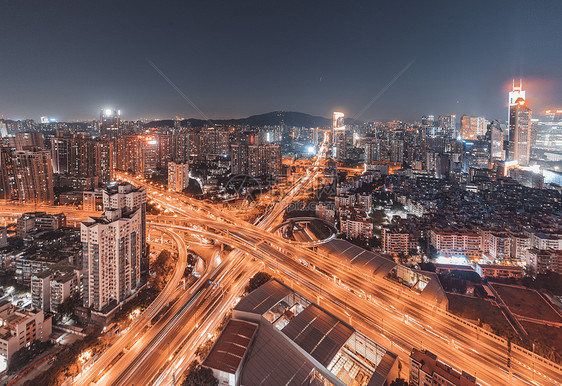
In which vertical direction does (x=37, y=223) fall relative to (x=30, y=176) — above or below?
below

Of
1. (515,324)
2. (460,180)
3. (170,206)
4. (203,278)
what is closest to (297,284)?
(203,278)

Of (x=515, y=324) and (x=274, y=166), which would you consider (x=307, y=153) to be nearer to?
(x=274, y=166)

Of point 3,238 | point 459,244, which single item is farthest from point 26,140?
point 459,244

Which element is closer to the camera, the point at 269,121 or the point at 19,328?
the point at 19,328

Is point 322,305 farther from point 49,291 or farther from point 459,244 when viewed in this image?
point 49,291

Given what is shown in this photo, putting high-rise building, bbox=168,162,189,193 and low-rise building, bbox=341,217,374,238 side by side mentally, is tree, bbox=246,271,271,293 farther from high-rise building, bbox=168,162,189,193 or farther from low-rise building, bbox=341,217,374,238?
high-rise building, bbox=168,162,189,193

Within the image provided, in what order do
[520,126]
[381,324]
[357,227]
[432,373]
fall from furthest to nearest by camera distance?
[520,126], [357,227], [381,324], [432,373]

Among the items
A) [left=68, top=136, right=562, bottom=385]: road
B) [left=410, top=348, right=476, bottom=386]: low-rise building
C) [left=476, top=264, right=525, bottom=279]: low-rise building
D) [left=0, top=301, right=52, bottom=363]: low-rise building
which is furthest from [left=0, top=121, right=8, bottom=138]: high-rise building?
[left=476, top=264, right=525, bottom=279]: low-rise building

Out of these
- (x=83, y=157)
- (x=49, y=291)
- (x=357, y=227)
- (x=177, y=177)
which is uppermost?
(x=83, y=157)
